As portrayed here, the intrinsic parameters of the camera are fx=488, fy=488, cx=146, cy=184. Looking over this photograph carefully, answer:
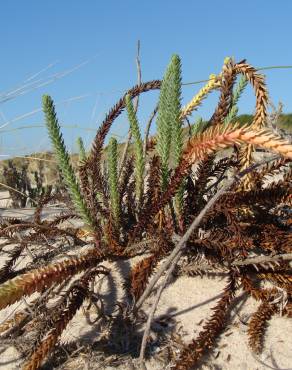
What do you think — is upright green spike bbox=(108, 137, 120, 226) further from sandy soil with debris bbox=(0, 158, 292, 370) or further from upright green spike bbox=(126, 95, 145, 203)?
sandy soil with debris bbox=(0, 158, 292, 370)

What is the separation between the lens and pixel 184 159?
5.32 ft

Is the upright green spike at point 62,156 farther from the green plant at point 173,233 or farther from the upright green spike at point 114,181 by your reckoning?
the upright green spike at point 114,181

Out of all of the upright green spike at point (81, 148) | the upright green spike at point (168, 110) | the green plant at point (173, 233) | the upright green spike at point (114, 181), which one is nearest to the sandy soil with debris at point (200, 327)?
the green plant at point (173, 233)

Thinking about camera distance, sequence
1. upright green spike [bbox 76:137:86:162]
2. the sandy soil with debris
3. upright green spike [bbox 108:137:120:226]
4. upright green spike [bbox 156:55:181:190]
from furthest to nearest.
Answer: upright green spike [bbox 76:137:86:162] < upright green spike [bbox 108:137:120:226] < upright green spike [bbox 156:55:181:190] < the sandy soil with debris

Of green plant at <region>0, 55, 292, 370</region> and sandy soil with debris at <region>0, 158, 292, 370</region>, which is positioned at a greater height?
green plant at <region>0, 55, 292, 370</region>

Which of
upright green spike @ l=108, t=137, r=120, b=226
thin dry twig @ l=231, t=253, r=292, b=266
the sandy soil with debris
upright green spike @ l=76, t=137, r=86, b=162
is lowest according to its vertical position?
the sandy soil with debris

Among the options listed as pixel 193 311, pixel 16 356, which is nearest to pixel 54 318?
pixel 16 356

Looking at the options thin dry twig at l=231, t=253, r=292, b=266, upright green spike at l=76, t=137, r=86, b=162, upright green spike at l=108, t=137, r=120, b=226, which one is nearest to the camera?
thin dry twig at l=231, t=253, r=292, b=266

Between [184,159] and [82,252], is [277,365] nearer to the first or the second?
[184,159]

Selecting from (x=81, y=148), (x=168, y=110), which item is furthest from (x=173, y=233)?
(x=81, y=148)

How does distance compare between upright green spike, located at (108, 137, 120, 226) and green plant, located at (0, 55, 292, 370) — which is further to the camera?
upright green spike, located at (108, 137, 120, 226)

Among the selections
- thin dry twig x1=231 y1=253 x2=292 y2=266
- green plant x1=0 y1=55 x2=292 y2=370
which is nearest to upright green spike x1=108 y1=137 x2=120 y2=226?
green plant x1=0 y1=55 x2=292 y2=370

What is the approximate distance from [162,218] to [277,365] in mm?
705

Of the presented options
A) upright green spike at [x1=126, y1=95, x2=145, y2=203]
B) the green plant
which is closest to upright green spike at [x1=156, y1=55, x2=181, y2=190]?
the green plant
